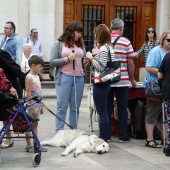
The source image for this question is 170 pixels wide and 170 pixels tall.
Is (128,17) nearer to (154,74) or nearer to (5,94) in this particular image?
(154,74)

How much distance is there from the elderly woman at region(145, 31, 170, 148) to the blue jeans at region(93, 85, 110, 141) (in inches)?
27.9

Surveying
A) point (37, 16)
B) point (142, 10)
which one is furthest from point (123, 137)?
point (142, 10)

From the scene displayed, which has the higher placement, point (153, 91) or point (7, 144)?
point (153, 91)

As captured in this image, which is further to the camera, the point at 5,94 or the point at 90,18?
the point at 90,18

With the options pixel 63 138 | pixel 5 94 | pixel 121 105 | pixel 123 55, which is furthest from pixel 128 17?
pixel 5 94

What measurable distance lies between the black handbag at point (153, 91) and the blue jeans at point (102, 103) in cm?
65

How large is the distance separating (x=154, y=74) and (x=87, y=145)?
5.07 ft

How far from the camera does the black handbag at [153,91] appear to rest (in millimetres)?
8281

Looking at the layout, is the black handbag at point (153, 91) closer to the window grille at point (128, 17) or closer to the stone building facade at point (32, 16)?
the stone building facade at point (32, 16)

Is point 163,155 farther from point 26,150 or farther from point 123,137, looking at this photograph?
point 26,150

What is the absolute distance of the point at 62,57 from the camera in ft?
28.6

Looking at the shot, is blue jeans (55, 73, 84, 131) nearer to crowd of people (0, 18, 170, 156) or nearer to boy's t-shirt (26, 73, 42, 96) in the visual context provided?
crowd of people (0, 18, 170, 156)

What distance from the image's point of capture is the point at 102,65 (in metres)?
8.16

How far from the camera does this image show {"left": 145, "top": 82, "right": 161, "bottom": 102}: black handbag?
8281mm
